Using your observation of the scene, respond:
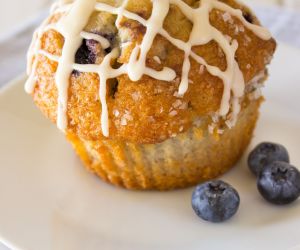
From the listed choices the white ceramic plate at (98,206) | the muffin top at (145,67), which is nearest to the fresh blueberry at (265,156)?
the white ceramic plate at (98,206)

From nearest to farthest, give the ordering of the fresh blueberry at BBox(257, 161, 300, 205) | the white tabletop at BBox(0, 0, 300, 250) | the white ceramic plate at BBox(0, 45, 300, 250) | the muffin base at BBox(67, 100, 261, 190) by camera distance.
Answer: the white ceramic plate at BBox(0, 45, 300, 250)
the fresh blueberry at BBox(257, 161, 300, 205)
the muffin base at BBox(67, 100, 261, 190)
the white tabletop at BBox(0, 0, 300, 250)

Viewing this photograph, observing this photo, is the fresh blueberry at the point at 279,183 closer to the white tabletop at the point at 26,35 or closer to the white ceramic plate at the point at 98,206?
the white ceramic plate at the point at 98,206

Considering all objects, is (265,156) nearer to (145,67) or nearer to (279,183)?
(279,183)

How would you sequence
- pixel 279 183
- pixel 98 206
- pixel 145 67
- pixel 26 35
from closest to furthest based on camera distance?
1. pixel 145 67
2. pixel 279 183
3. pixel 98 206
4. pixel 26 35

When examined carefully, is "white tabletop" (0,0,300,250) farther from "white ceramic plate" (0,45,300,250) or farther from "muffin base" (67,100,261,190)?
"muffin base" (67,100,261,190)

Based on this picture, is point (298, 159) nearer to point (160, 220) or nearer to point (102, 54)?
point (160, 220)

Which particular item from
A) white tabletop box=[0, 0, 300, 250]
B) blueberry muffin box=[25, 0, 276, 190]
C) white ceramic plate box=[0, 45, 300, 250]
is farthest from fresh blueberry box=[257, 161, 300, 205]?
Answer: white tabletop box=[0, 0, 300, 250]

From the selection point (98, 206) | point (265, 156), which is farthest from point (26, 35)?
point (265, 156)
